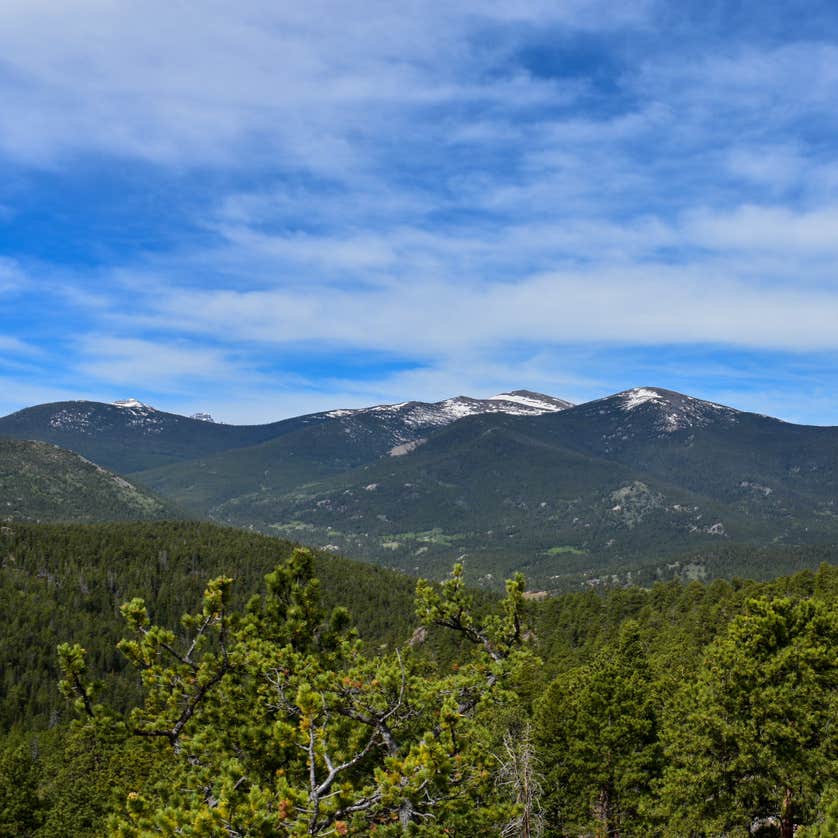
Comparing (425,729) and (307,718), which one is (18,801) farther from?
(307,718)

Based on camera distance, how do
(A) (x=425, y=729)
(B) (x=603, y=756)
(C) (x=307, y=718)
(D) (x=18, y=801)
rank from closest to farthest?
(C) (x=307, y=718) < (A) (x=425, y=729) < (B) (x=603, y=756) < (D) (x=18, y=801)

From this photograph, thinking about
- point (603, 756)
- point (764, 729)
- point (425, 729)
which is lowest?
point (603, 756)

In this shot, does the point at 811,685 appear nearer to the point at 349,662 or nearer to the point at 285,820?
the point at 349,662

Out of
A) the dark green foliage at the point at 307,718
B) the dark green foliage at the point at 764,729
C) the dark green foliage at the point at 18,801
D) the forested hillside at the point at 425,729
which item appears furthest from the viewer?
the dark green foliage at the point at 18,801

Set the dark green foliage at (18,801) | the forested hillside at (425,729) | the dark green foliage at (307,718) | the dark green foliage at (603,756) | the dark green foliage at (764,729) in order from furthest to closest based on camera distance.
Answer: the dark green foliage at (18,801) → the dark green foliage at (603,756) → the dark green foliage at (764,729) → the forested hillside at (425,729) → the dark green foliage at (307,718)

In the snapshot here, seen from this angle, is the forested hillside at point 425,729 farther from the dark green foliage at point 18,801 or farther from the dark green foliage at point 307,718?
the dark green foliage at point 18,801

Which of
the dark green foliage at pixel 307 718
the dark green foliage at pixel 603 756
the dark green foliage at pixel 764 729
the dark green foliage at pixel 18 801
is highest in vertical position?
the dark green foliage at pixel 307 718

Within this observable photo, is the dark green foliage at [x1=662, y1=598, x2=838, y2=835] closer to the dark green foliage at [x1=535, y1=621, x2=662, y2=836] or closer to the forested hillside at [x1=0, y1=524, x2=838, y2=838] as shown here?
the forested hillside at [x1=0, y1=524, x2=838, y2=838]

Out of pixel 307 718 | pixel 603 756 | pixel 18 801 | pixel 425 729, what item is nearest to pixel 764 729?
pixel 603 756

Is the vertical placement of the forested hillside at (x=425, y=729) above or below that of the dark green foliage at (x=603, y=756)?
above

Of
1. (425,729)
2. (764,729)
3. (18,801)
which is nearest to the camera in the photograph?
(425,729)

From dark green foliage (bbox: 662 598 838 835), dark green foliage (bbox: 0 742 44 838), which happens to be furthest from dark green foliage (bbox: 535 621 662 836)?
dark green foliage (bbox: 0 742 44 838)

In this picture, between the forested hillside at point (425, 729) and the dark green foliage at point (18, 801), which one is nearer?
the forested hillside at point (425, 729)

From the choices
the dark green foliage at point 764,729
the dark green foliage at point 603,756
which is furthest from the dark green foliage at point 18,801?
the dark green foliage at point 764,729
